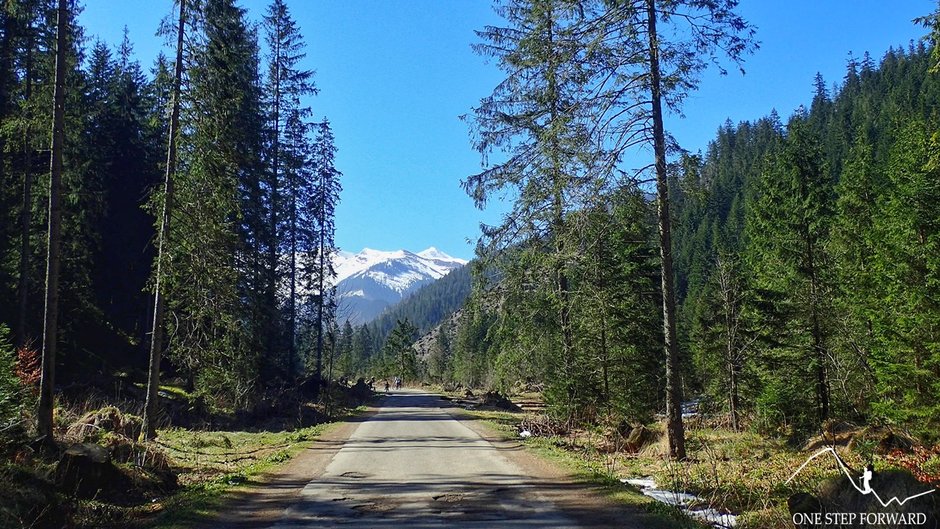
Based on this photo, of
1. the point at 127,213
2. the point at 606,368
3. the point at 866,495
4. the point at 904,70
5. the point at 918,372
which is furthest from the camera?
the point at 904,70

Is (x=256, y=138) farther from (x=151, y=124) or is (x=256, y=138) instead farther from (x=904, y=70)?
(x=904, y=70)

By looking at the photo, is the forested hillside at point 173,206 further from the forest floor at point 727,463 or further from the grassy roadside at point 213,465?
the forest floor at point 727,463

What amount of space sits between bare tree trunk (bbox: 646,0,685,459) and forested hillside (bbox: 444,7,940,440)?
300mm

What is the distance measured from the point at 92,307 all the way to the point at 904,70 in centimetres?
16477

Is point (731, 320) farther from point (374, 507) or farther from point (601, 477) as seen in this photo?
point (374, 507)

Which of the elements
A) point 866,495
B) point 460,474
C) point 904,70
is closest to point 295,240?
point 460,474

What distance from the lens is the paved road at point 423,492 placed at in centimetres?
740

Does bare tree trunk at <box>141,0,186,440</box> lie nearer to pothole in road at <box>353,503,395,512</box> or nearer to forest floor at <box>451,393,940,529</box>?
pothole in road at <box>353,503,395,512</box>

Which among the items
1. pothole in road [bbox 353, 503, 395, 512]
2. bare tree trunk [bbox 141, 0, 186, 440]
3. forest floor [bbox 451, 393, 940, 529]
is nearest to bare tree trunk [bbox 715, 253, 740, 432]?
forest floor [bbox 451, 393, 940, 529]

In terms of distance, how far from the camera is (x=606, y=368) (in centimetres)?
1909

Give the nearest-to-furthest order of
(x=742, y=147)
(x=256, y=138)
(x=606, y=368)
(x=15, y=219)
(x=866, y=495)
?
(x=866, y=495)
(x=606, y=368)
(x=15, y=219)
(x=256, y=138)
(x=742, y=147)

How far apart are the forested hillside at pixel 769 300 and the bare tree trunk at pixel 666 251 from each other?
0.98ft

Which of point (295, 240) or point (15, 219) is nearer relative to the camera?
point (15, 219)

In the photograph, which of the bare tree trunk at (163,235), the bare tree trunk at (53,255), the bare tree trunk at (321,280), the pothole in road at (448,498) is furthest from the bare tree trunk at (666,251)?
the bare tree trunk at (321,280)
